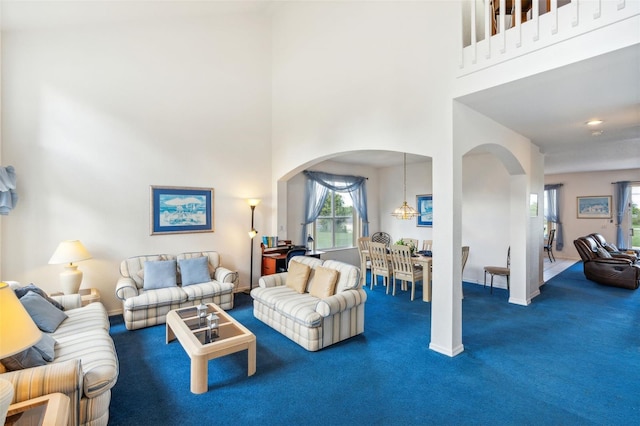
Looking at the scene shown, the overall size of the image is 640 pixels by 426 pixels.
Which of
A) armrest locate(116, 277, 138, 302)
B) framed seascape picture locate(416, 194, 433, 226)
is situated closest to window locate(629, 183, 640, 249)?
framed seascape picture locate(416, 194, 433, 226)

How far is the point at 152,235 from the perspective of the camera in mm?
4891

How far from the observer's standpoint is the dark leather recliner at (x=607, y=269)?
19.9 ft

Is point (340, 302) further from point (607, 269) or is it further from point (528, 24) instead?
point (607, 269)

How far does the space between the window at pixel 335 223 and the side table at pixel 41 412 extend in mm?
5691

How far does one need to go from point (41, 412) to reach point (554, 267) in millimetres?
Answer: 10363

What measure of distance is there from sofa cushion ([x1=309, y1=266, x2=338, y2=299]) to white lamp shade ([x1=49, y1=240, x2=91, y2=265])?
3014 millimetres

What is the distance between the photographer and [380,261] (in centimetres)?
596

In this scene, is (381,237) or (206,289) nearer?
(206,289)

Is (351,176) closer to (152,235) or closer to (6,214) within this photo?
(152,235)

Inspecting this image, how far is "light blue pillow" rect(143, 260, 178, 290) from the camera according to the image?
14.4ft

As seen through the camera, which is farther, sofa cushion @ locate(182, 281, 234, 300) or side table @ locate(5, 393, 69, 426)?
sofa cushion @ locate(182, 281, 234, 300)

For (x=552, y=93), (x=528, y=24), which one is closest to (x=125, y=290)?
(x=528, y=24)

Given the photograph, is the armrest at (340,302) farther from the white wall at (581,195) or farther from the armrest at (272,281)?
the white wall at (581,195)

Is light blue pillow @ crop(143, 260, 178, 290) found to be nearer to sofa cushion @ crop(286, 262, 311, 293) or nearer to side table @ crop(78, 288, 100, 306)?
side table @ crop(78, 288, 100, 306)
